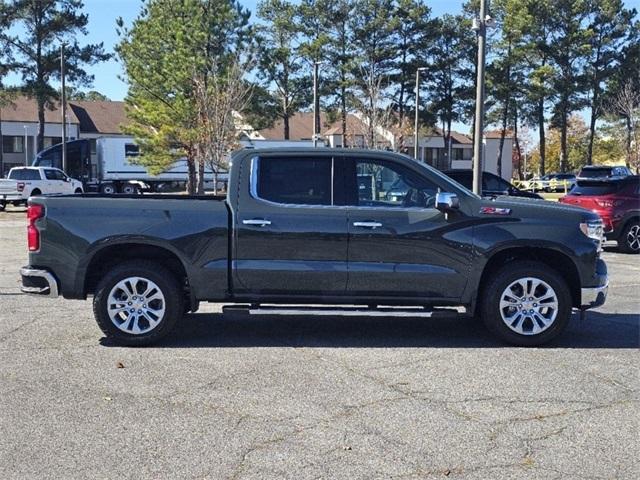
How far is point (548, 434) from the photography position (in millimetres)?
4910

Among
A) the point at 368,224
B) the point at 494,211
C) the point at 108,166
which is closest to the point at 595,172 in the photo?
the point at 108,166

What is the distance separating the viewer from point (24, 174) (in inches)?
1224

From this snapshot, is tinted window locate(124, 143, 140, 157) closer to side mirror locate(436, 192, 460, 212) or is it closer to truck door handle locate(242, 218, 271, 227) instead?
truck door handle locate(242, 218, 271, 227)

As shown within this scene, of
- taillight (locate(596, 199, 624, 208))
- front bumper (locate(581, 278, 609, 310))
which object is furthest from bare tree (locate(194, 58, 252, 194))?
front bumper (locate(581, 278, 609, 310))

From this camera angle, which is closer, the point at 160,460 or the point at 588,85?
the point at 160,460

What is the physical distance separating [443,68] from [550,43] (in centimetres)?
809

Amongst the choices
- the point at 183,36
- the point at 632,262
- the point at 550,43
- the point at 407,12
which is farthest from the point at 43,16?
the point at 632,262

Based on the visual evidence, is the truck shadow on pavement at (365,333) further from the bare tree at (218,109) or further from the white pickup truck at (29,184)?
the bare tree at (218,109)

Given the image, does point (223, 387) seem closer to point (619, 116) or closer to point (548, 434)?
point (548, 434)

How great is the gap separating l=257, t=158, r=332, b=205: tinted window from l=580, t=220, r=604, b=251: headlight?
96.0 inches

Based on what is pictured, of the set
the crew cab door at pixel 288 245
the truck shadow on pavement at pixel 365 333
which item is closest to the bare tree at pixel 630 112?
the truck shadow on pavement at pixel 365 333

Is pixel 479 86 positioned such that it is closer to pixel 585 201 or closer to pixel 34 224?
pixel 585 201

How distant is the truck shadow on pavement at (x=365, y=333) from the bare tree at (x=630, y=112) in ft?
157

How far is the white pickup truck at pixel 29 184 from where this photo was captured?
96.9 feet
